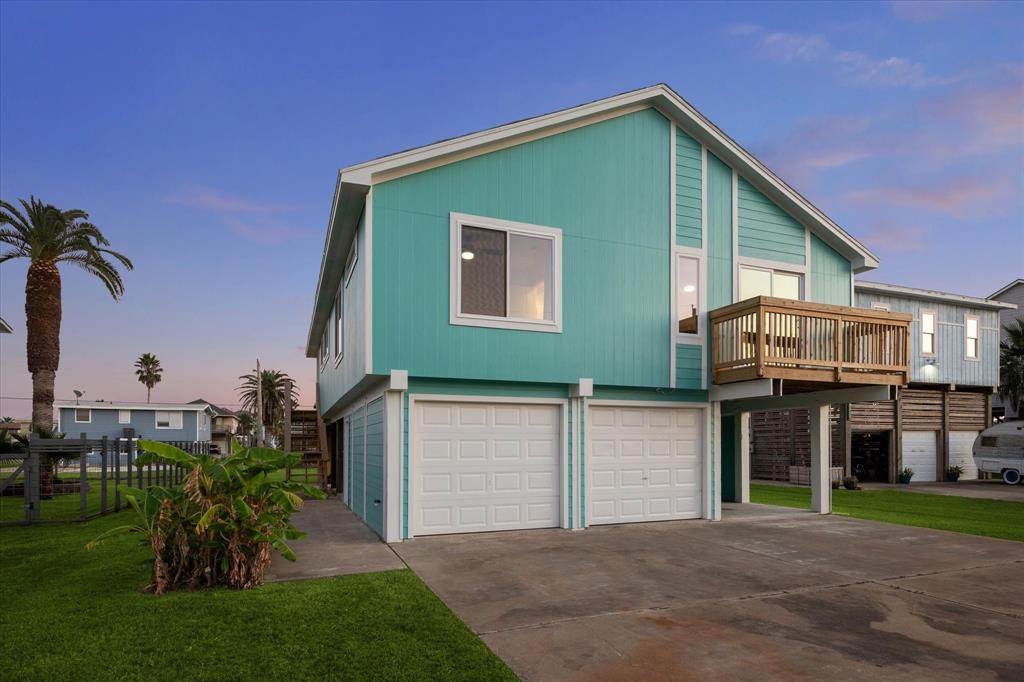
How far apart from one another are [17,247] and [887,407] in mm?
31243

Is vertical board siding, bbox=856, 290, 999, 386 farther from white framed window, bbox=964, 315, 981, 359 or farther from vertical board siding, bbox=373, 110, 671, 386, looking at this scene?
vertical board siding, bbox=373, 110, 671, 386

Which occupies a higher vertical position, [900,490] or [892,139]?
[892,139]

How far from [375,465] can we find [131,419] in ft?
144

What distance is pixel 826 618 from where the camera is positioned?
5715mm

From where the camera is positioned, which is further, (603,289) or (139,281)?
(139,281)

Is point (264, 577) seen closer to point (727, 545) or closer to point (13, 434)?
point (727, 545)

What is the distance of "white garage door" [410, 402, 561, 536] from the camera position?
32.9 feet

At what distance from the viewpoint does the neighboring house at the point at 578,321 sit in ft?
32.3

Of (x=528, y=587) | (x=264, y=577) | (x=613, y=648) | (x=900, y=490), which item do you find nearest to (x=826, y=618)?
(x=613, y=648)

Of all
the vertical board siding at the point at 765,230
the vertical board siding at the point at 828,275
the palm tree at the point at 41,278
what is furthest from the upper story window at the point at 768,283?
the palm tree at the point at 41,278

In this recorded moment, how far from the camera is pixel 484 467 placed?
10.4 m

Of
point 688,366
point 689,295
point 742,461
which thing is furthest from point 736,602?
point 742,461

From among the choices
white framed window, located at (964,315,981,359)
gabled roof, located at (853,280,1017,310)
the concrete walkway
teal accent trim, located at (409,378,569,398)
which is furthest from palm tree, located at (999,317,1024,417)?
the concrete walkway

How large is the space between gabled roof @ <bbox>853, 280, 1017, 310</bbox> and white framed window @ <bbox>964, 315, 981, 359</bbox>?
1.94ft
